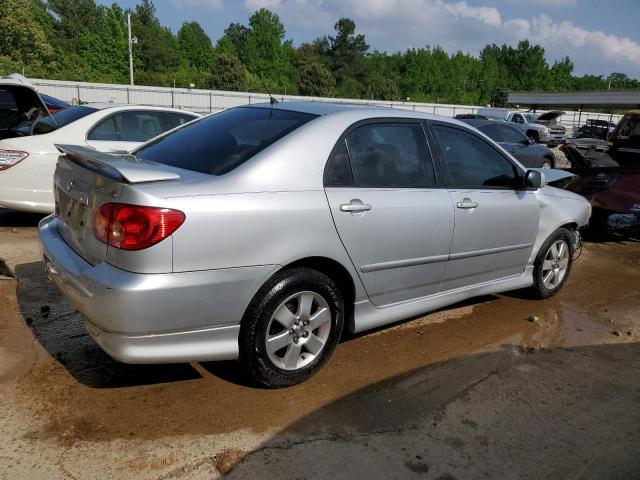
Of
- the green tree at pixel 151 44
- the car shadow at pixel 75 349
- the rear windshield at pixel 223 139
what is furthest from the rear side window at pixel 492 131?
the green tree at pixel 151 44

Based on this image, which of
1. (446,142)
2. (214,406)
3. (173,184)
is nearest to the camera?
(173,184)

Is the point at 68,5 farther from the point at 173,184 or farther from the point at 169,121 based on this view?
the point at 173,184

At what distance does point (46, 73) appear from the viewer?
171ft

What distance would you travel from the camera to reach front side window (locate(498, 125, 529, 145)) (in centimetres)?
1441

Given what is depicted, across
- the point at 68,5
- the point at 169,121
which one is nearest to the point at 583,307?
the point at 169,121

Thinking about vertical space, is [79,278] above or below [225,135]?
below

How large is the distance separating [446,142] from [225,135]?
1623mm

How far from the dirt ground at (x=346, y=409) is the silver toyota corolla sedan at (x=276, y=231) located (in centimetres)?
34

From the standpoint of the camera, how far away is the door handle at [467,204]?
3916 mm

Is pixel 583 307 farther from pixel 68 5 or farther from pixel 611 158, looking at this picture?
pixel 68 5

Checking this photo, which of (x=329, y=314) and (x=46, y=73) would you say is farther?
(x=46, y=73)

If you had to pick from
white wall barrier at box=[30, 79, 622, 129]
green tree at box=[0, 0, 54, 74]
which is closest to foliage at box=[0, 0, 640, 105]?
green tree at box=[0, 0, 54, 74]

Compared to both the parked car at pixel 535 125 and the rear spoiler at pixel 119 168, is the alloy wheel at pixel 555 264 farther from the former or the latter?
the parked car at pixel 535 125

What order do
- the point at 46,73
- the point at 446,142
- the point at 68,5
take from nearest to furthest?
the point at 446,142, the point at 46,73, the point at 68,5
